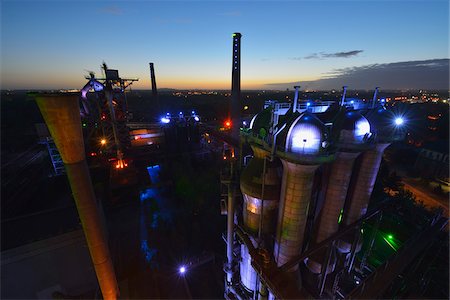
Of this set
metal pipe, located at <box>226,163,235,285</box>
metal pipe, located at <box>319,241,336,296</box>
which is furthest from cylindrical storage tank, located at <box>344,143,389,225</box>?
metal pipe, located at <box>226,163,235,285</box>

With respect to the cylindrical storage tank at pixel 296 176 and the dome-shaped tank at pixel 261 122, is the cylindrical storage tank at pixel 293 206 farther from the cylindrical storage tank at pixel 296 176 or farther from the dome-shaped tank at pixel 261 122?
the dome-shaped tank at pixel 261 122

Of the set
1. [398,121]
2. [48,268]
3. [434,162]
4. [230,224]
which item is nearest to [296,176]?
[230,224]

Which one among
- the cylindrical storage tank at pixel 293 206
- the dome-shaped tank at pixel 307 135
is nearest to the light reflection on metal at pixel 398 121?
the dome-shaped tank at pixel 307 135

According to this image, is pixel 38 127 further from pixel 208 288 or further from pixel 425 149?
pixel 425 149

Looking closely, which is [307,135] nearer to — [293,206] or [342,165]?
[293,206]

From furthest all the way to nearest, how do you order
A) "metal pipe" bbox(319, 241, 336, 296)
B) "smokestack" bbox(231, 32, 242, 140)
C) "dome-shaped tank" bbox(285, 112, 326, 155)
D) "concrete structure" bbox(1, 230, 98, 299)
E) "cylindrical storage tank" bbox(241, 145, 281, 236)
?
"smokestack" bbox(231, 32, 242, 140) < "concrete structure" bbox(1, 230, 98, 299) < "metal pipe" bbox(319, 241, 336, 296) < "cylindrical storage tank" bbox(241, 145, 281, 236) < "dome-shaped tank" bbox(285, 112, 326, 155)

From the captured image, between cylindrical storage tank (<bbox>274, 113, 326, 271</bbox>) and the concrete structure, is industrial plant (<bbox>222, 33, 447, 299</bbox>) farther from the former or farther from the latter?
the concrete structure
